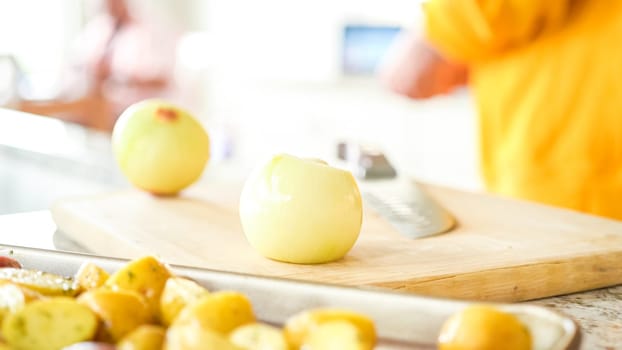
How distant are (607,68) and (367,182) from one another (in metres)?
0.50

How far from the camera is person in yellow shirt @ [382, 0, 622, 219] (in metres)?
1.46

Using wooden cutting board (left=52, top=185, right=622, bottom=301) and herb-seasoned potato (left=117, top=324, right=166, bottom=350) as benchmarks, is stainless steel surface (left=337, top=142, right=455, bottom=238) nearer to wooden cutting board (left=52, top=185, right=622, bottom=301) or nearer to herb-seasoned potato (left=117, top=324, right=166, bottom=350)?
wooden cutting board (left=52, top=185, right=622, bottom=301)

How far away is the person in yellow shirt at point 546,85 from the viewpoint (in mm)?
1457

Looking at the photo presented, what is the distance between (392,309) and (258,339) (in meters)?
0.12

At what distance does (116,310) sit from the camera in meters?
0.51

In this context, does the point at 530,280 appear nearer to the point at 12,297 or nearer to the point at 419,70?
the point at 12,297

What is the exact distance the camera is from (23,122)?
7.18ft

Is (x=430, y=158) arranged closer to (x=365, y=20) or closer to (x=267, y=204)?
(x=365, y=20)

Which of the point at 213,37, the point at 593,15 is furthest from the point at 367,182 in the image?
the point at 213,37

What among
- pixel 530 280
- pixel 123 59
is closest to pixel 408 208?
pixel 530 280

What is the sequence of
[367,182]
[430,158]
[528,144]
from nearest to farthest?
[367,182] → [528,144] → [430,158]

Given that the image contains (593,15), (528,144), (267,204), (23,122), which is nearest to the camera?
(267,204)

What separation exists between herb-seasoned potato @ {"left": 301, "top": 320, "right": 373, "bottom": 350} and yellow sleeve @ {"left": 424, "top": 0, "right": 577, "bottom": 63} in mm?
1050

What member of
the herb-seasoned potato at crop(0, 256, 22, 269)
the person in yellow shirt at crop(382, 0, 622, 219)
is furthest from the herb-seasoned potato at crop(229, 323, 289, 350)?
the person in yellow shirt at crop(382, 0, 622, 219)
